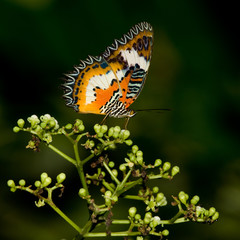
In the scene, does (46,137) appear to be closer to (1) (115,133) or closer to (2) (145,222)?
(1) (115,133)

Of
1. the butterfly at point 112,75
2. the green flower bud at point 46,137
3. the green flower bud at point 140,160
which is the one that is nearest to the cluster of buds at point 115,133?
the green flower bud at point 140,160

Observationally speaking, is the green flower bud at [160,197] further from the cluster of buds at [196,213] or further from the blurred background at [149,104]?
the blurred background at [149,104]

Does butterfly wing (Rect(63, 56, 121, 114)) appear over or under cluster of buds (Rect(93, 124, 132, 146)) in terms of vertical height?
over

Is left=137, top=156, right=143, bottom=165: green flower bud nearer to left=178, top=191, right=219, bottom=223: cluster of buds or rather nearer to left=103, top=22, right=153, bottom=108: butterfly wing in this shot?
left=178, top=191, right=219, bottom=223: cluster of buds

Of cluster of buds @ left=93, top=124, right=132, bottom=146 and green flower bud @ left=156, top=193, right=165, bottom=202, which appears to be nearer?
green flower bud @ left=156, top=193, right=165, bottom=202

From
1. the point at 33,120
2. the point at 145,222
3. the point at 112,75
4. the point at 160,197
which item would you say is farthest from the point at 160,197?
the point at 112,75

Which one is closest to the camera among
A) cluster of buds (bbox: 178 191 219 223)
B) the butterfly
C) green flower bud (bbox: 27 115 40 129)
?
cluster of buds (bbox: 178 191 219 223)

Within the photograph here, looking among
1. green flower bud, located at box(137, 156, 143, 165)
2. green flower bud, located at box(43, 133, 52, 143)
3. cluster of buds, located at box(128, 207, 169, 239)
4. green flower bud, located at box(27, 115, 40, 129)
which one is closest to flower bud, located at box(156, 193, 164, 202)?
cluster of buds, located at box(128, 207, 169, 239)

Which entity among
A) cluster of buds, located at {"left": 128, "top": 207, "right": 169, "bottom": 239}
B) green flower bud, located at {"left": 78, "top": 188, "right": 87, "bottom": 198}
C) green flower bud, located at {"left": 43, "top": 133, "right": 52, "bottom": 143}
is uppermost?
green flower bud, located at {"left": 43, "top": 133, "right": 52, "bottom": 143}

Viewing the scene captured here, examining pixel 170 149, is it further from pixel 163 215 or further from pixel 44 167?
pixel 44 167
